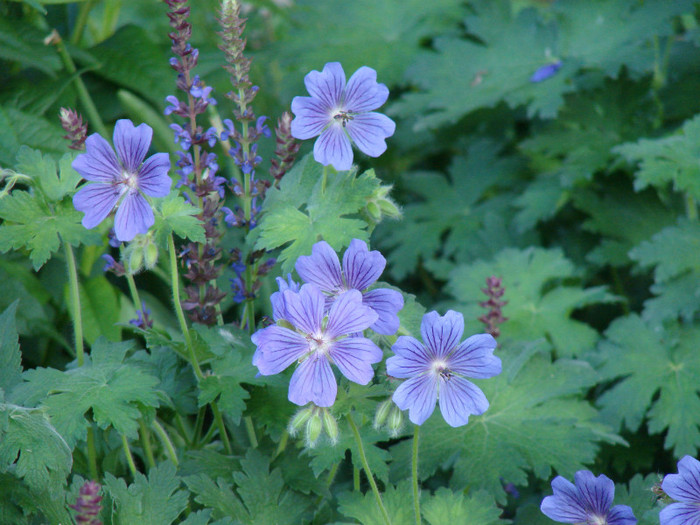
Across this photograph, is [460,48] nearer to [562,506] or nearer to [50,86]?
[50,86]

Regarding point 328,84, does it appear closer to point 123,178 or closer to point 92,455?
point 123,178

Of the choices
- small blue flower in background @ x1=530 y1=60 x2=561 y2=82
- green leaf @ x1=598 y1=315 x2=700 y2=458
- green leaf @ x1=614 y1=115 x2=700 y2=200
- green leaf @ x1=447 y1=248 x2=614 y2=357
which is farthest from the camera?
small blue flower in background @ x1=530 y1=60 x2=561 y2=82

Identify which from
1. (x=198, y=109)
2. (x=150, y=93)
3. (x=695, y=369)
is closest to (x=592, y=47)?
(x=695, y=369)

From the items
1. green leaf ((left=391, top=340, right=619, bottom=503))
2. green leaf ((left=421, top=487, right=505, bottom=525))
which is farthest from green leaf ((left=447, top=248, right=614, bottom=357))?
green leaf ((left=421, top=487, right=505, bottom=525))

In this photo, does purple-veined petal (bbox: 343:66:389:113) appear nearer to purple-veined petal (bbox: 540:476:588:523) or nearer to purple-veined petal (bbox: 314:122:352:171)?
purple-veined petal (bbox: 314:122:352:171)

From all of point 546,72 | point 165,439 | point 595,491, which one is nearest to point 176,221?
point 165,439
